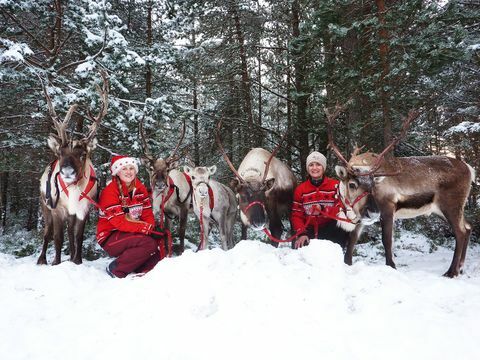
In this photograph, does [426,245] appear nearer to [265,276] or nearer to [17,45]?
[265,276]

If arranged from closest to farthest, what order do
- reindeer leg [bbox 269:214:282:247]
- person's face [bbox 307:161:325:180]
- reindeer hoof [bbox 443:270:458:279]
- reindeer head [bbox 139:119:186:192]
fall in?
reindeer hoof [bbox 443:270:458:279] → person's face [bbox 307:161:325:180] → reindeer leg [bbox 269:214:282:247] → reindeer head [bbox 139:119:186:192]

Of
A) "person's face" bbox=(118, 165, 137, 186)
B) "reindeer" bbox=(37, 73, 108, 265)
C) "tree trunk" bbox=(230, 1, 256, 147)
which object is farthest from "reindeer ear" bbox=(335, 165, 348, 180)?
"tree trunk" bbox=(230, 1, 256, 147)

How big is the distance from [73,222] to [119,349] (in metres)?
3.43

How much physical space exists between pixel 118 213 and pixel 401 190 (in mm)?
4160

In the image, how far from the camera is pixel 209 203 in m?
6.51

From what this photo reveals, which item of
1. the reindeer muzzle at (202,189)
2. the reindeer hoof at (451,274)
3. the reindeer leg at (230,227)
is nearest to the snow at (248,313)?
the reindeer hoof at (451,274)

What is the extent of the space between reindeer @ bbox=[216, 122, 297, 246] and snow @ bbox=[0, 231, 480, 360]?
4.24ft

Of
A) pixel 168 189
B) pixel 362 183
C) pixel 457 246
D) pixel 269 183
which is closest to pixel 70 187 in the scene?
pixel 168 189

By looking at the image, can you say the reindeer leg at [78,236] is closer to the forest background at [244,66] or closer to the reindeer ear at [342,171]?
the forest background at [244,66]

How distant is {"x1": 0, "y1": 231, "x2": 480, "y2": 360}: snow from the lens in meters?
2.38

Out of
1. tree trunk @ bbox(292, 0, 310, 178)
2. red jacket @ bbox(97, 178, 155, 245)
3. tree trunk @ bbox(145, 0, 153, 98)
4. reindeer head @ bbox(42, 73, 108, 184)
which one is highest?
tree trunk @ bbox(145, 0, 153, 98)

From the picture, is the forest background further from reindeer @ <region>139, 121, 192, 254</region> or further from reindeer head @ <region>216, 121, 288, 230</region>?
reindeer head @ <region>216, 121, 288, 230</region>

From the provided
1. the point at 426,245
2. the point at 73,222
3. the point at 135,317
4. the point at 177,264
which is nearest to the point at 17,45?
the point at 73,222

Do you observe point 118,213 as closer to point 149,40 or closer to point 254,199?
point 254,199
